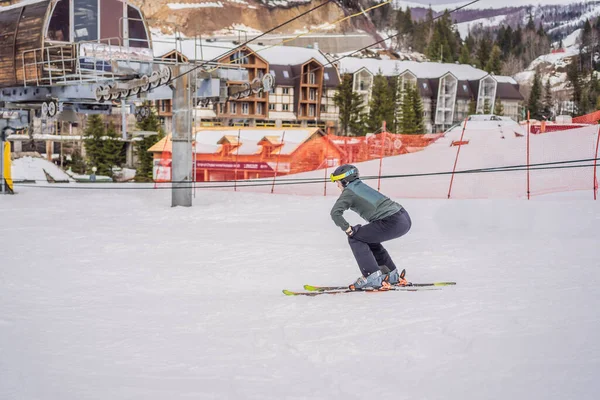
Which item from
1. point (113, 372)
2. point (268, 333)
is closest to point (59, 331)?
point (113, 372)

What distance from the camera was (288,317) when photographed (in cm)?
664

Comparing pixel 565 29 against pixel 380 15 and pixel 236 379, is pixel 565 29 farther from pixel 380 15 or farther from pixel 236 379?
pixel 236 379

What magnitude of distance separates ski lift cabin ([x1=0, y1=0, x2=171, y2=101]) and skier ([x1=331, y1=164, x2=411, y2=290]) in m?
10.1

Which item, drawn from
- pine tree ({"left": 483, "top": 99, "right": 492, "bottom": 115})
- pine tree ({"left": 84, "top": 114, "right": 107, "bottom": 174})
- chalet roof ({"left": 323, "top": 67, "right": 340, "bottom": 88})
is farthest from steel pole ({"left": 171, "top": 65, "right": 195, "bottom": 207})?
pine tree ({"left": 483, "top": 99, "right": 492, "bottom": 115})

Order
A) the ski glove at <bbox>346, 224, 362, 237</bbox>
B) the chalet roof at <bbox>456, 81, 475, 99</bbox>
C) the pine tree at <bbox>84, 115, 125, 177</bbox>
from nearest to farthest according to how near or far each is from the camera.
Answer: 1. the ski glove at <bbox>346, 224, 362, 237</bbox>
2. the pine tree at <bbox>84, 115, 125, 177</bbox>
3. the chalet roof at <bbox>456, 81, 475, 99</bbox>

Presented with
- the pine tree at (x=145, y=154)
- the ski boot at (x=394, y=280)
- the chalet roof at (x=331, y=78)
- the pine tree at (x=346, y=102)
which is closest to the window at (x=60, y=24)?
the ski boot at (x=394, y=280)

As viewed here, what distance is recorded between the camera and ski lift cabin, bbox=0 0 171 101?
17.1 metres

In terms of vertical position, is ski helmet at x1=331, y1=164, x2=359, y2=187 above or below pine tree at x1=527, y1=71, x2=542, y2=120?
below

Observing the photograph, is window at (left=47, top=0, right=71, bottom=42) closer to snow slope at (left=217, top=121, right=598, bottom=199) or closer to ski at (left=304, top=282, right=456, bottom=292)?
snow slope at (left=217, top=121, right=598, bottom=199)

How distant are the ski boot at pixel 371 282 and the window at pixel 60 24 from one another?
539 inches

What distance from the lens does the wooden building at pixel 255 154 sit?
25.0m

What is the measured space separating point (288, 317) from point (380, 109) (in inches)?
1996

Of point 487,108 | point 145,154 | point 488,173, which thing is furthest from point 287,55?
point 488,173

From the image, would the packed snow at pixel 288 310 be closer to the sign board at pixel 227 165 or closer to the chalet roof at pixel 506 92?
the sign board at pixel 227 165
